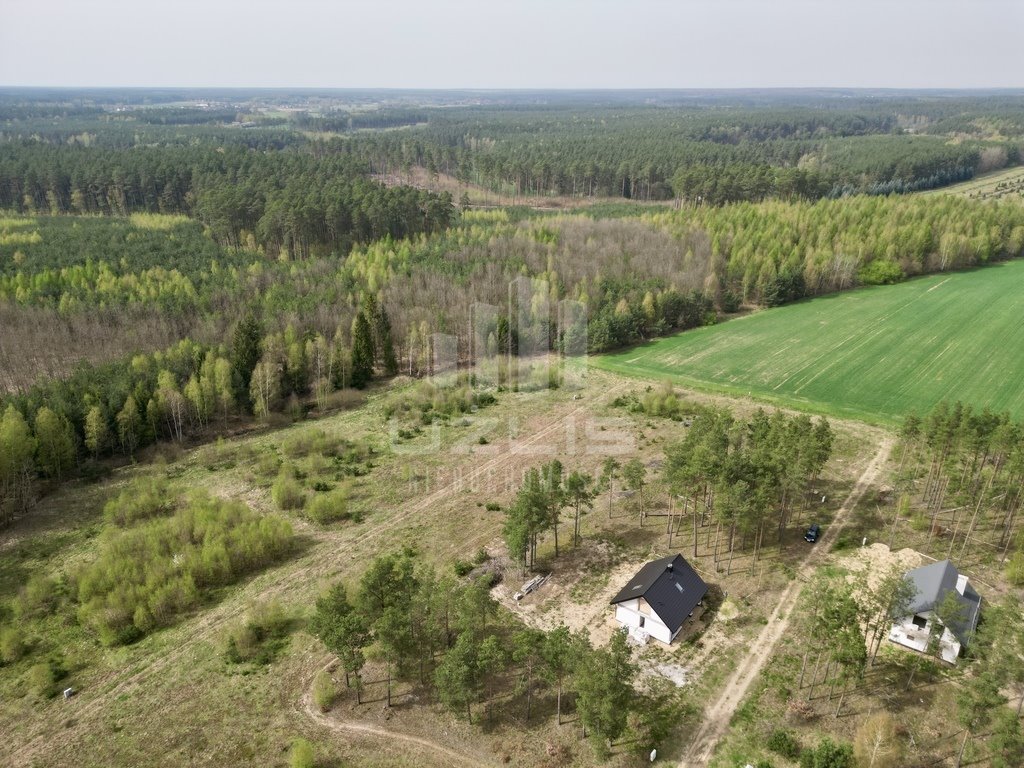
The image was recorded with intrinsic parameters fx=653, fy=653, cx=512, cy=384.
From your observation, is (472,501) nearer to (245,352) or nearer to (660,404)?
(660,404)

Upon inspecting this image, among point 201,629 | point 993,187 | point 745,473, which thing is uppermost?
point 993,187

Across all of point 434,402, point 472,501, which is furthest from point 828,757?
point 434,402

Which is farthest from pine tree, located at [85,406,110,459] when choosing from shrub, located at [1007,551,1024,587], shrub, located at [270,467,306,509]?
shrub, located at [1007,551,1024,587]

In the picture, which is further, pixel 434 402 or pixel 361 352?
pixel 361 352

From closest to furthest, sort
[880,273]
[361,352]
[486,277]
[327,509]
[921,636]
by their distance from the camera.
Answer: [921,636]
[327,509]
[361,352]
[486,277]
[880,273]

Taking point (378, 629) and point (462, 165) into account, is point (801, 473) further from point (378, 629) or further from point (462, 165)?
point (462, 165)

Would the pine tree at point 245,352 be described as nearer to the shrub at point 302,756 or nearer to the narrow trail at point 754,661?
the shrub at point 302,756

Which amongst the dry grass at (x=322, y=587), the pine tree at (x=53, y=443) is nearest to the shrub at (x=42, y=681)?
the dry grass at (x=322, y=587)
